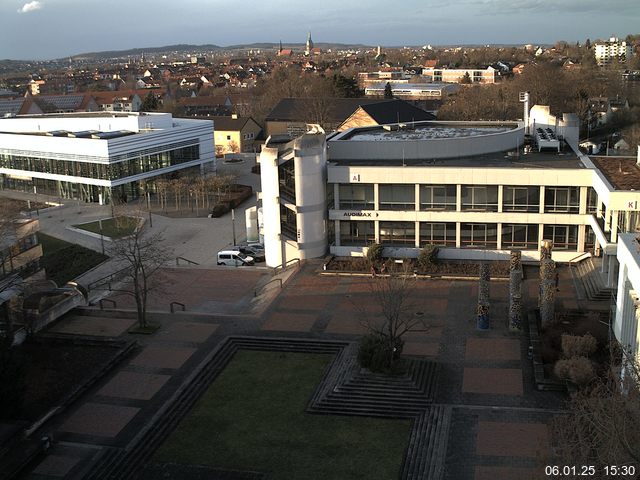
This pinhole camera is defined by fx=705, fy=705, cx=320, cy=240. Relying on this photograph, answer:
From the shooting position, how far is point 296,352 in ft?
94.4

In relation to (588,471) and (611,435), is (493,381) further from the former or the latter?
(611,435)

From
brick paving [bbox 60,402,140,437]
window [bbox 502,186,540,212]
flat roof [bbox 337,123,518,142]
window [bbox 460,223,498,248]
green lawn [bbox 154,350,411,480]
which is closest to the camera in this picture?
green lawn [bbox 154,350,411,480]

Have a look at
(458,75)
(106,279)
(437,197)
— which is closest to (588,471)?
(437,197)

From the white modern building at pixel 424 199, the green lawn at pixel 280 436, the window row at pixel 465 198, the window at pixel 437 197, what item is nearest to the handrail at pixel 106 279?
the white modern building at pixel 424 199

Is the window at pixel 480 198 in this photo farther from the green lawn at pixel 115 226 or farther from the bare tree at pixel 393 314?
the green lawn at pixel 115 226

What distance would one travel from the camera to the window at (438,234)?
39719 millimetres

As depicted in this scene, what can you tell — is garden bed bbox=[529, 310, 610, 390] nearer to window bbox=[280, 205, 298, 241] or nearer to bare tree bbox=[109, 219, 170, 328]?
window bbox=[280, 205, 298, 241]

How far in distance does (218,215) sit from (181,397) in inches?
1256

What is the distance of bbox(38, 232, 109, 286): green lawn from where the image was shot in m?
43.2

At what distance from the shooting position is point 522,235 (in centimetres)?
3900

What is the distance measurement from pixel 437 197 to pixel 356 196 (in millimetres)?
4651

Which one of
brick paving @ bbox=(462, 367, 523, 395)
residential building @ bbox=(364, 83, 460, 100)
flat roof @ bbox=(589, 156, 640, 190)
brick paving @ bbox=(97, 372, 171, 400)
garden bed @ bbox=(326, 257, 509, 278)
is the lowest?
brick paving @ bbox=(97, 372, 171, 400)

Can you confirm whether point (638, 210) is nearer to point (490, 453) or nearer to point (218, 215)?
point (490, 453)

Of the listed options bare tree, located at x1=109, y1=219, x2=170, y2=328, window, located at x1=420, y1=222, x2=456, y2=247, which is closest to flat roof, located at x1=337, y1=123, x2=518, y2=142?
window, located at x1=420, y1=222, x2=456, y2=247
